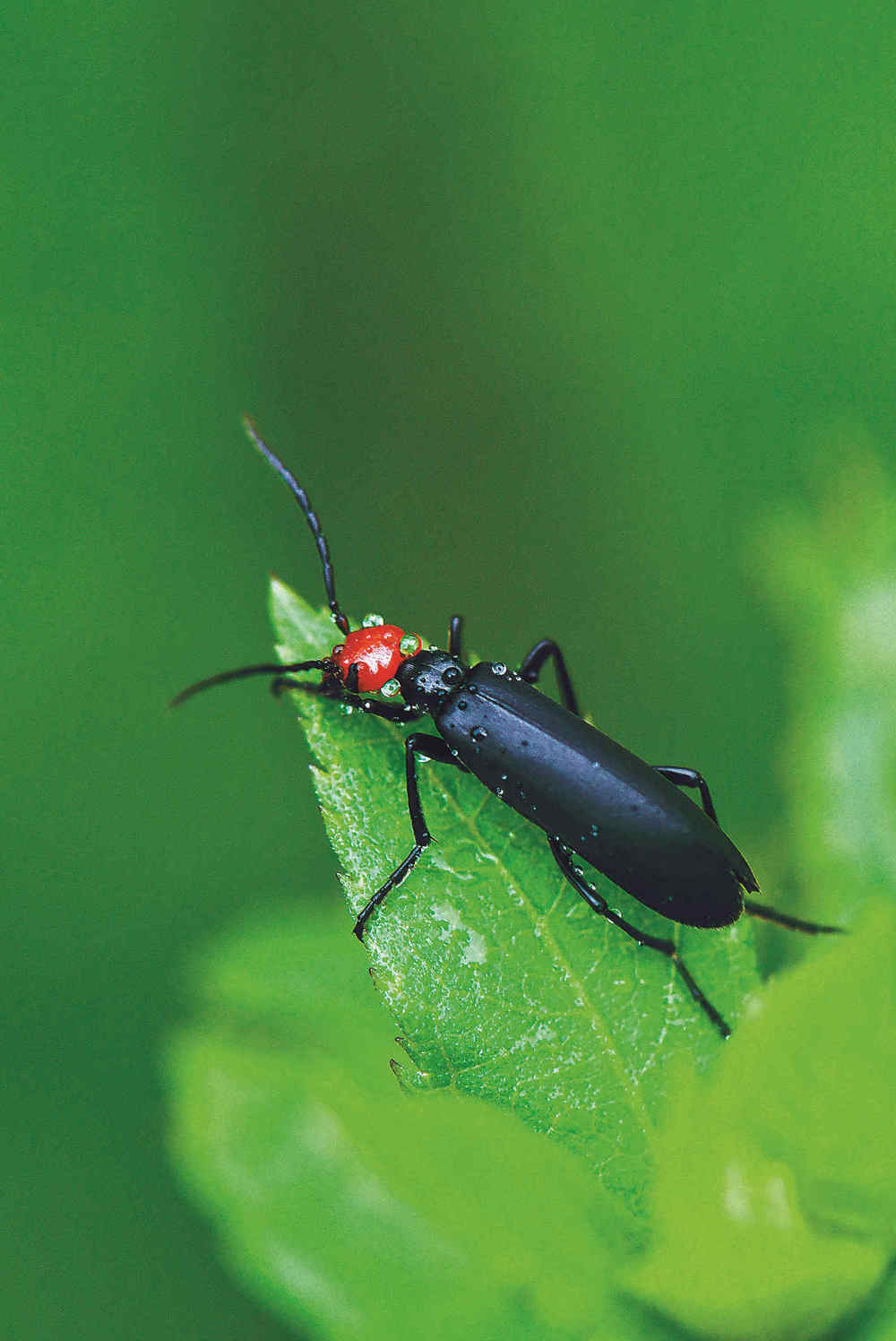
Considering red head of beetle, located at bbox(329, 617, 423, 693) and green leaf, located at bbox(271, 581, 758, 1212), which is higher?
red head of beetle, located at bbox(329, 617, 423, 693)

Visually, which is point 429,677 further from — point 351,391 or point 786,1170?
point 351,391

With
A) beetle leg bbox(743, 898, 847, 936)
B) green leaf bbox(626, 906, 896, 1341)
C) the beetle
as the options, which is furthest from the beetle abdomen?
green leaf bbox(626, 906, 896, 1341)

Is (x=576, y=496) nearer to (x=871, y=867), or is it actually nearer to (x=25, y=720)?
(x=25, y=720)

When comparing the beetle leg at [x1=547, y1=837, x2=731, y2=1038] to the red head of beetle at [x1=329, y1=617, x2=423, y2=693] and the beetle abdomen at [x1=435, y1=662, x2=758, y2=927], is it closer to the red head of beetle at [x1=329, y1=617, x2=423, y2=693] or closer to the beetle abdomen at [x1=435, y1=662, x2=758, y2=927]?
the beetle abdomen at [x1=435, y1=662, x2=758, y2=927]

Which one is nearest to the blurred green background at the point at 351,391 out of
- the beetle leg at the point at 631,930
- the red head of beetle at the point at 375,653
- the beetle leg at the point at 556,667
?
the beetle leg at the point at 556,667

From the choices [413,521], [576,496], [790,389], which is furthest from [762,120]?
[413,521]

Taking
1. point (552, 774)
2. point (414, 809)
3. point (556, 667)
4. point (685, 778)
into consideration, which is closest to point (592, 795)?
point (552, 774)
